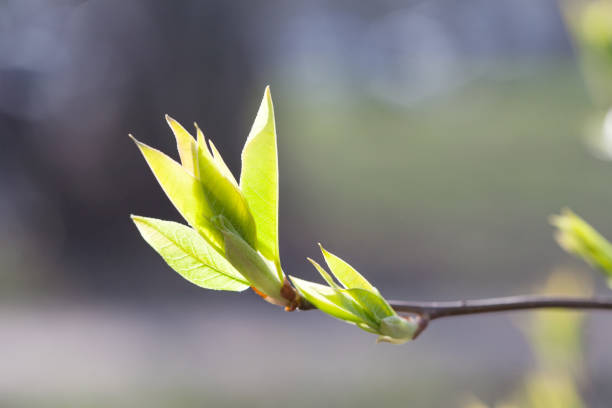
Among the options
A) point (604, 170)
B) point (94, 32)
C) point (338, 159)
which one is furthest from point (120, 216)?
point (604, 170)

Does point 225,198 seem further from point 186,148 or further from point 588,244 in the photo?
point 588,244

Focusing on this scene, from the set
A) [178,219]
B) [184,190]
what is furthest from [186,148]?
[178,219]

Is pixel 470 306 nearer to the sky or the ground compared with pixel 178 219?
nearer to the ground

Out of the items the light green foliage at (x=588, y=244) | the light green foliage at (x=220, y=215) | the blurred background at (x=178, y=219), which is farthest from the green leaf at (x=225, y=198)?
the blurred background at (x=178, y=219)

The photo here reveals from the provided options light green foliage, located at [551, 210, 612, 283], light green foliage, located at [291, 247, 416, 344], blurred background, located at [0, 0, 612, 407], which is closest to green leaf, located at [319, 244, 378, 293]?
light green foliage, located at [291, 247, 416, 344]

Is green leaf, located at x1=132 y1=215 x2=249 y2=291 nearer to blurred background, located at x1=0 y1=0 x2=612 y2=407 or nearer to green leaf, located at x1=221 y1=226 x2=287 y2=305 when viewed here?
green leaf, located at x1=221 y1=226 x2=287 y2=305

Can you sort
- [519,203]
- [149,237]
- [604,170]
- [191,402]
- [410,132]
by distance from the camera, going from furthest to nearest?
[410,132], [604,170], [519,203], [191,402], [149,237]

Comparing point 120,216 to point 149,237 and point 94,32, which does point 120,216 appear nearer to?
point 94,32
